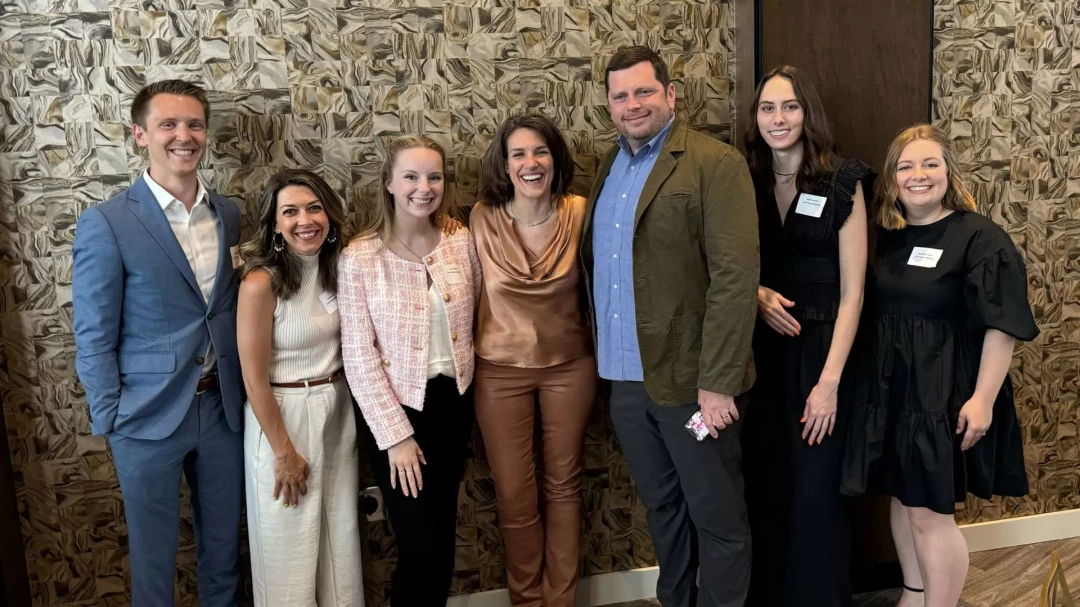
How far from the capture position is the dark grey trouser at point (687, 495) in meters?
2.25

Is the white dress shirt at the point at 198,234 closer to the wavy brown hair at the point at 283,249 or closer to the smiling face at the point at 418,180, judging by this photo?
the wavy brown hair at the point at 283,249

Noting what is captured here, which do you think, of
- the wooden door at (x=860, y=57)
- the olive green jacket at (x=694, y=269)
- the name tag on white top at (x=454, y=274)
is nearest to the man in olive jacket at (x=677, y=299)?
the olive green jacket at (x=694, y=269)

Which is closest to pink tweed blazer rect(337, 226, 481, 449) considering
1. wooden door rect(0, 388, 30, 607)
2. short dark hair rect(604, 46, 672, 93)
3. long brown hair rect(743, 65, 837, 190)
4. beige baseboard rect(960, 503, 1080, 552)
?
short dark hair rect(604, 46, 672, 93)

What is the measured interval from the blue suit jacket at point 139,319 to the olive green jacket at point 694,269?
1308 mm

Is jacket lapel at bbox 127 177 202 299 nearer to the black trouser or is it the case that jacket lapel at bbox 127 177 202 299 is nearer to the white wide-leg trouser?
the white wide-leg trouser

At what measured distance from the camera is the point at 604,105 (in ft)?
9.07

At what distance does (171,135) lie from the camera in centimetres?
220

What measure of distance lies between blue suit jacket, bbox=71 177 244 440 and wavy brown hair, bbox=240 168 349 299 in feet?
0.40

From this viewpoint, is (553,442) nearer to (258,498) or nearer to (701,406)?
(701,406)

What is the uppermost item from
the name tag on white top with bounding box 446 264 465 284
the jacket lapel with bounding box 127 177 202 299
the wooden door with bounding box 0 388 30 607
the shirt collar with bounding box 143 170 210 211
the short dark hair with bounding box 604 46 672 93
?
the short dark hair with bounding box 604 46 672 93

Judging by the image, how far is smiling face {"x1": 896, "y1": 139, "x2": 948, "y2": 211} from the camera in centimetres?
227

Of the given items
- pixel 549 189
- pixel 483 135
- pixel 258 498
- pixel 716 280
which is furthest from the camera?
pixel 483 135

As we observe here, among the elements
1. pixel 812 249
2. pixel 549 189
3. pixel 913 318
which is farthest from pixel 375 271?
pixel 913 318

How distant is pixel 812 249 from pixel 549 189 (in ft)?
2.85
